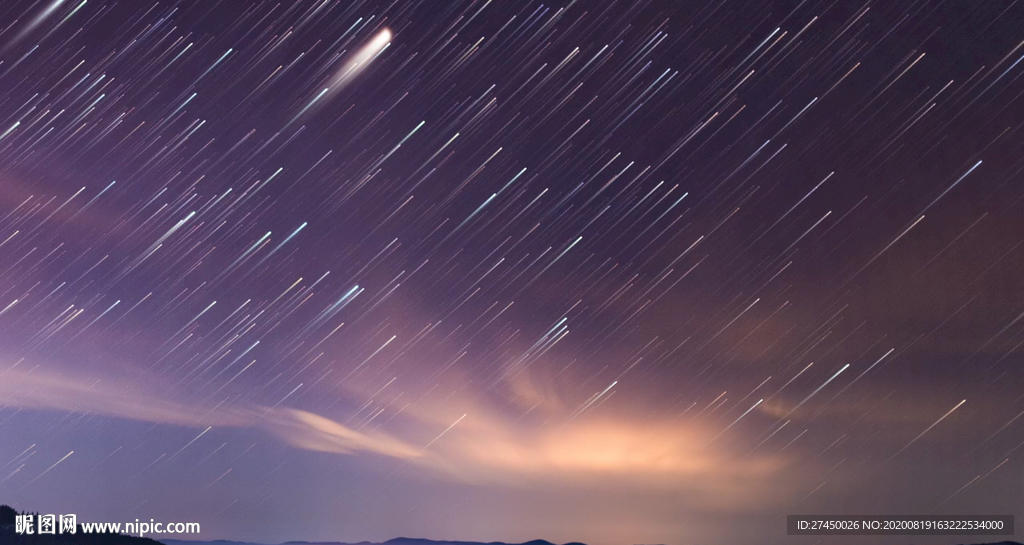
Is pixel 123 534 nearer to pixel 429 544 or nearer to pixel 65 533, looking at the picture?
pixel 65 533

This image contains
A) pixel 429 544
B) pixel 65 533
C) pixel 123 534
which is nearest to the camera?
pixel 65 533

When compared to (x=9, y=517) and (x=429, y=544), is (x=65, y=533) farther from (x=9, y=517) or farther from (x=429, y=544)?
(x=429, y=544)

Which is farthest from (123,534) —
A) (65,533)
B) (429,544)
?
(429,544)

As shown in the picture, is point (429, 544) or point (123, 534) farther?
point (429, 544)

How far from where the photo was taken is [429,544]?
112875 millimetres

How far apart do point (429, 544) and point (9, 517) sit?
236 ft

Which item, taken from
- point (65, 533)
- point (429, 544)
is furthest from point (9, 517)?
point (429, 544)

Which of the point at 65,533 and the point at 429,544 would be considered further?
the point at 429,544

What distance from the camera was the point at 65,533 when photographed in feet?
155

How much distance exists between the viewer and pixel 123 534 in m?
50.5

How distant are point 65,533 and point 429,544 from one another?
71.4 metres

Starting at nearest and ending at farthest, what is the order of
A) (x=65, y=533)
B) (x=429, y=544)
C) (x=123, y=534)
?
(x=65, y=533) → (x=123, y=534) → (x=429, y=544)

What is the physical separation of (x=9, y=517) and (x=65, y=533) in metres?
4.21

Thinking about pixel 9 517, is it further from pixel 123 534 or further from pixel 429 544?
pixel 429 544
